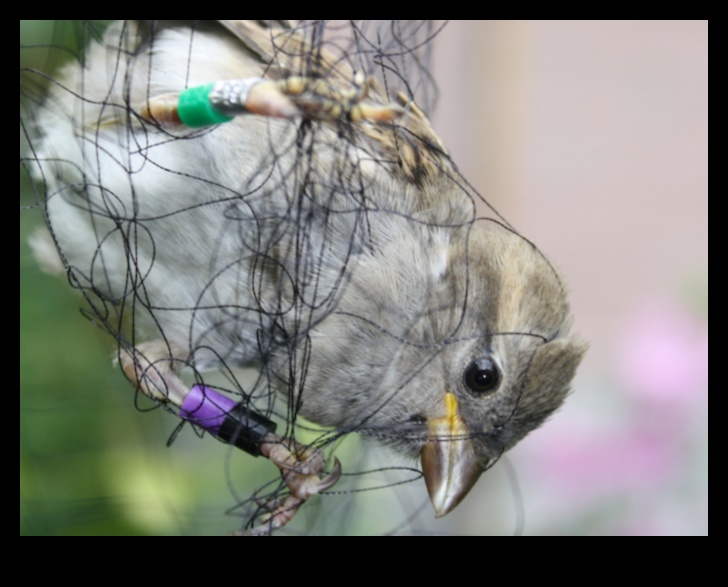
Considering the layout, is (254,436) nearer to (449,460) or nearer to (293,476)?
(293,476)

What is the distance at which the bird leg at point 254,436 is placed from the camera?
1333mm

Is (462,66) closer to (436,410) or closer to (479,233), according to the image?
(479,233)

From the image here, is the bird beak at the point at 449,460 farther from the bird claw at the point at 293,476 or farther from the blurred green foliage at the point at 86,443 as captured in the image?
the blurred green foliage at the point at 86,443

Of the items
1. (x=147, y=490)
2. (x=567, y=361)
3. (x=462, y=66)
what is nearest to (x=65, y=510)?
(x=147, y=490)

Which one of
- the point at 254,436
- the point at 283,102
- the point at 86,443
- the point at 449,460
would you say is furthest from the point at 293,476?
the point at 86,443

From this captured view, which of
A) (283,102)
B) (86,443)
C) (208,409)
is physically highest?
(283,102)

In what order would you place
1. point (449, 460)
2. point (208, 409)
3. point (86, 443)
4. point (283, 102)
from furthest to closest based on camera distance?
Answer: 1. point (86, 443)
2. point (449, 460)
3. point (208, 409)
4. point (283, 102)

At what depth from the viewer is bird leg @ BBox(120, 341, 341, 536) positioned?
1.33m

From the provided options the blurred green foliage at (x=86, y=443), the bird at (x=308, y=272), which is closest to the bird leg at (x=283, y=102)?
the bird at (x=308, y=272)

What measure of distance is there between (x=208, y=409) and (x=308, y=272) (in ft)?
0.85

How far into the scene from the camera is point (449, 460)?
1482 millimetres

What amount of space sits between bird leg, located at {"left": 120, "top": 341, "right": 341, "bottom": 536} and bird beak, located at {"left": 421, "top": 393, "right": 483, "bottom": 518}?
7.1 inches

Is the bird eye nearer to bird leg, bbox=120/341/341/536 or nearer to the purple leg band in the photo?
bird leg, bbox=120/341/341/536

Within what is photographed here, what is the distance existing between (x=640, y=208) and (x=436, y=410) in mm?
2424
